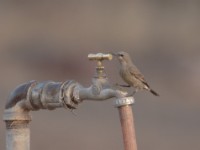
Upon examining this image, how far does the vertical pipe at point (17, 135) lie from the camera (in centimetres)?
229

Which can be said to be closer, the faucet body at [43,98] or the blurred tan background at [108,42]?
the faucet body at [43,98]

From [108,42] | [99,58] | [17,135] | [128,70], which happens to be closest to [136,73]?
[128,70]

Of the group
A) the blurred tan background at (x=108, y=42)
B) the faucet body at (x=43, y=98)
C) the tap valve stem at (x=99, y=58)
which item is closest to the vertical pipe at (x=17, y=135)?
the faucet body at (x=43, y=98)

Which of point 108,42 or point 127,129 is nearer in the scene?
point 127,129

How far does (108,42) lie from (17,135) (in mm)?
5331

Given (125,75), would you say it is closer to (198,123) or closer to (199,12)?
(198,123)

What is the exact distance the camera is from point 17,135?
2.29m

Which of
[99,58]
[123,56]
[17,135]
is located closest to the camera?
[99,58]

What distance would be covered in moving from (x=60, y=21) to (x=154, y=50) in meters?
0.95

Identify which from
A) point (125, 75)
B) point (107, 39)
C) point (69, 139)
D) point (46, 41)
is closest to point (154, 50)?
point (107, 39)

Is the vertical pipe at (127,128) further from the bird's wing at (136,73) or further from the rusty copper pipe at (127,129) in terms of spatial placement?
the bird's wing at (136,73)

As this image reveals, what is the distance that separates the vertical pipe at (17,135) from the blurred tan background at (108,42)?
12.8 ft

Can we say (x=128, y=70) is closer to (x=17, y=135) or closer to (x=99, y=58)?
(x=99, y=58)

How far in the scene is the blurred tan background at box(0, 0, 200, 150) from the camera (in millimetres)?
6962
